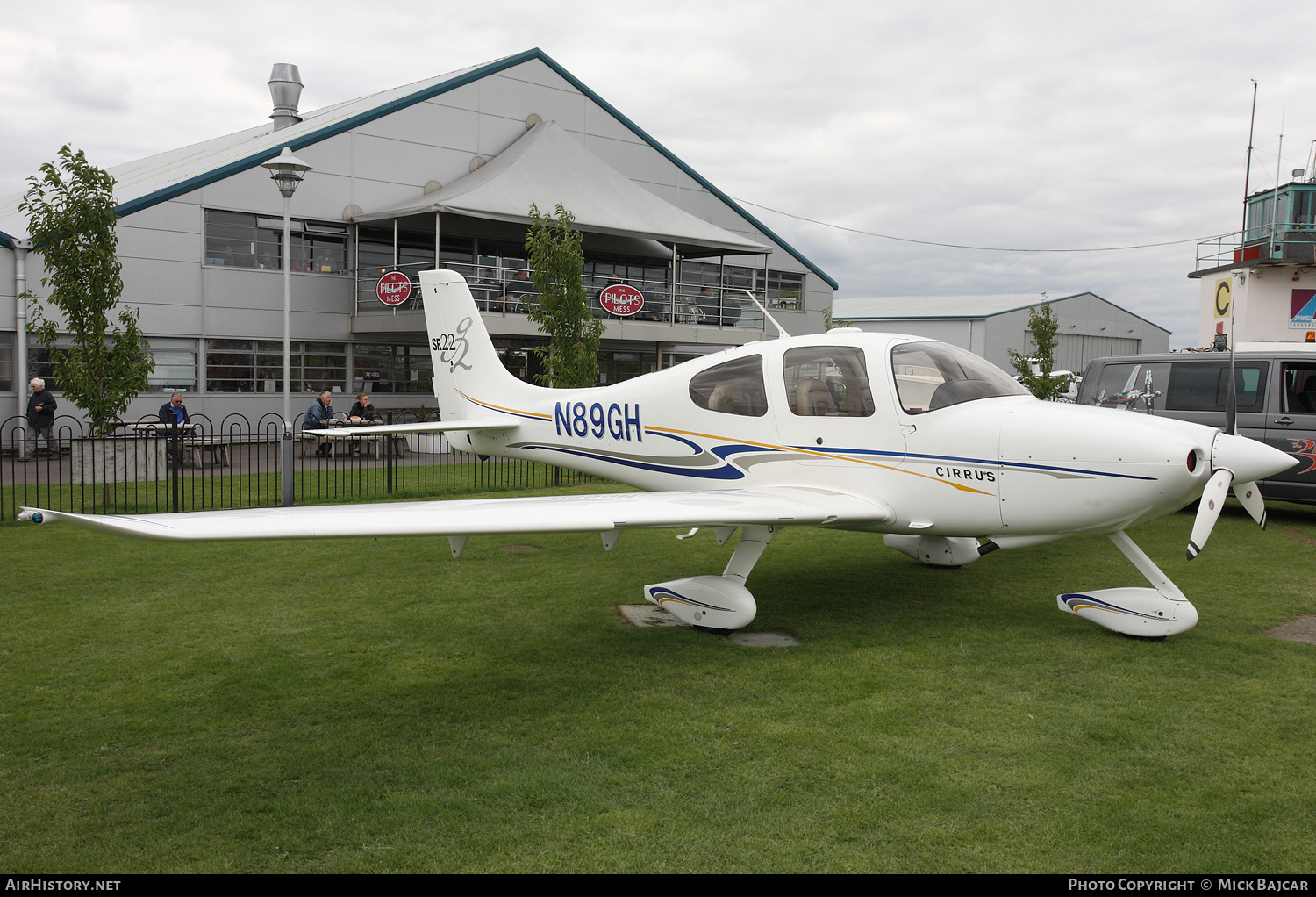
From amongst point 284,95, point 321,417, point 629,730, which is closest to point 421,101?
point 284,95

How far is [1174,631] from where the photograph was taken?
6.08 metres

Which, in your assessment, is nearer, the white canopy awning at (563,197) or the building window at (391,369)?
the white canopy awning at (563,197)

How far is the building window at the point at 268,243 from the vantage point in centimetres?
2161

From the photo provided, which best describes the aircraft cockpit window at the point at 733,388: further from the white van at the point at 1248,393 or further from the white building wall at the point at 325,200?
the white building wall at the point at 325,200

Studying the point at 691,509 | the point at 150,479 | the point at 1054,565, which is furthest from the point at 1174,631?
the point at 150,479

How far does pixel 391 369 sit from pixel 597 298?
641 cm

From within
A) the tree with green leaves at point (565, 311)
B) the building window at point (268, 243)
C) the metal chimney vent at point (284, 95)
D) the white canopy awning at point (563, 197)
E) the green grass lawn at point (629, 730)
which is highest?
the metal chimney vent at point (284, 95)

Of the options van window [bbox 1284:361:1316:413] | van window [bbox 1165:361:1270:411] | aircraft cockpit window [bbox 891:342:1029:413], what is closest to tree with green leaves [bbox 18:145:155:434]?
aircraft cockpit window [bbox 891:342:1029:413]

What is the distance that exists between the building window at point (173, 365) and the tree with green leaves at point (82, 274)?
368 inches

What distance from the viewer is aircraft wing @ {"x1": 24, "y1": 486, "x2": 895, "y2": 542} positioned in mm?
4047

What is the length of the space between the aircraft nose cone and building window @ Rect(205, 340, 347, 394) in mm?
21881

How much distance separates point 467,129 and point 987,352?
38273 mm

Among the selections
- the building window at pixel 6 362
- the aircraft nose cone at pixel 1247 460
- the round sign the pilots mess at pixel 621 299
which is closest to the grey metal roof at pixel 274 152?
the building window at pixel 6 362
